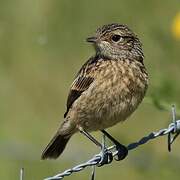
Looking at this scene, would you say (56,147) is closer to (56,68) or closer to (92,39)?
(92,39)

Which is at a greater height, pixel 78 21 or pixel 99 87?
pixel 78 21

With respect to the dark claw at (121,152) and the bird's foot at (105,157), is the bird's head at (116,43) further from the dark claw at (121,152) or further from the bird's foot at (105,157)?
the bird's foot at (105,157)

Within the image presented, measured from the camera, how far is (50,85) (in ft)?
47.6

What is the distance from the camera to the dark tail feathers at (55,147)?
1158 cm

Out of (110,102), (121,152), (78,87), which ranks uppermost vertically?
(78,87)

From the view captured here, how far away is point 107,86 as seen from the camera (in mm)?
10852

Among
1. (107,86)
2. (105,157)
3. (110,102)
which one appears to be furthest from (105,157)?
(107,86)

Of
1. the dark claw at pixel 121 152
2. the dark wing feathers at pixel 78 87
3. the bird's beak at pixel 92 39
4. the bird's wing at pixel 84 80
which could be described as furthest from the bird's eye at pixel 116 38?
the dark claw at pixel 121 152

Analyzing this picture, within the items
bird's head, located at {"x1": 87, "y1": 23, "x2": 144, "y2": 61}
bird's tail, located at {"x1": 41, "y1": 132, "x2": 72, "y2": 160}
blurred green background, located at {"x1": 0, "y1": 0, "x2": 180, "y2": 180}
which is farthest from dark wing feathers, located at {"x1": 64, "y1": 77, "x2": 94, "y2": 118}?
blurred green background, located at {"x1": 0, "y1": 0, "x2": 180, "y2": 180}

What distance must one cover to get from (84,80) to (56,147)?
0.90 metres

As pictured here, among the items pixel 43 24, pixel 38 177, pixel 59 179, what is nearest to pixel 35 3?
pixel 43 24

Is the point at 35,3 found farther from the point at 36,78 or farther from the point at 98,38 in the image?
the point at 98,38

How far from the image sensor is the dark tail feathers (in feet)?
38.0

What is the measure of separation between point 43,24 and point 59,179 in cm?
586
